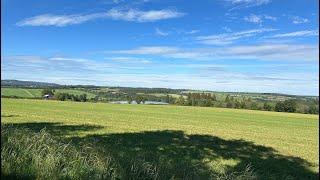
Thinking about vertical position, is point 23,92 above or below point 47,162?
below

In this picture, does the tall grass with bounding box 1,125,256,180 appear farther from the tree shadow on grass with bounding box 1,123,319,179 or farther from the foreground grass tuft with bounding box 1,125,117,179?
the tree shadow on grass with bounding box 1,123,319,179

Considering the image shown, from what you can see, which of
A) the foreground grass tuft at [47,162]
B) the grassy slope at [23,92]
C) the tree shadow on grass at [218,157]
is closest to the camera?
the foreground grass tuft at [47,162]

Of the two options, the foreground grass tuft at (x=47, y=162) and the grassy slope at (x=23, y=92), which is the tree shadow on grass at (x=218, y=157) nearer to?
the foreground grass tuft at (x=47, y=162)

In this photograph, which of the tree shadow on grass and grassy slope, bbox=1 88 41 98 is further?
grassy slope, bbox=1 88 41 98

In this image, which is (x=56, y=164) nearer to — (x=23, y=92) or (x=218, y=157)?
(x=218, y=157)

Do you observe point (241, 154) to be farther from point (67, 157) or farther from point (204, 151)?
point (67, 157)

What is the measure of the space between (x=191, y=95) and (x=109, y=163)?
118465mm

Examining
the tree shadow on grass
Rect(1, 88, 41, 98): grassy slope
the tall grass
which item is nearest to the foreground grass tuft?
the tall grass

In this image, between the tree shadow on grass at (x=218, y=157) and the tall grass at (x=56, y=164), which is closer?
the tall grass at (x=56, y=164)

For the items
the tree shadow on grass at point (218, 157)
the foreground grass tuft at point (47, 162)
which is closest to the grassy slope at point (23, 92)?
the tree shadow on grass at point (218, 157)

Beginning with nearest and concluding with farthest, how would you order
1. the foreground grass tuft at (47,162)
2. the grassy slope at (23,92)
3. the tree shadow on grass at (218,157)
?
the foreground grass tuft at (47,162) → the tree shadow on grass at (218,157) → the grassy slope at (23,92)

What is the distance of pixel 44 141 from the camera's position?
9.54m

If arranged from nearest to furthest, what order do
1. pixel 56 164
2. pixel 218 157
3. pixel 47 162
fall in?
pixel 47 162, pixel 56 164, pixel 218 157

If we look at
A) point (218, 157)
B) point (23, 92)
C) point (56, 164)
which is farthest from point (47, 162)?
point (23, 92)
